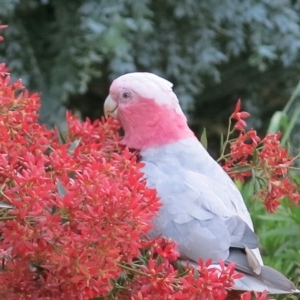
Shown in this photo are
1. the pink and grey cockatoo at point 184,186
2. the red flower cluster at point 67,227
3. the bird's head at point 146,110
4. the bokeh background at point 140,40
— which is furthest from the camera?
the bokeh background at point 140,40

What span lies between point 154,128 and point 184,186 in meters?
0.11

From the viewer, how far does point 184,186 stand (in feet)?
2.48

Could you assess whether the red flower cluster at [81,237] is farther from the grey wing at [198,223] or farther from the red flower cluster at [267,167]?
the red flower cluster at [267,167]

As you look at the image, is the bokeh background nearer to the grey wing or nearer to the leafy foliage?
the leafy foliage

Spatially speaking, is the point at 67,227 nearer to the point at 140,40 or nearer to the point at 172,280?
the point at 172,280

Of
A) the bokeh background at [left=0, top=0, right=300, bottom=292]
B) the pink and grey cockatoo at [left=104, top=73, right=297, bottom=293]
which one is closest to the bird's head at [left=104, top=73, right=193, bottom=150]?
the pink and grey cockatoo at [left=104, top=73, right=297, bottom=293]

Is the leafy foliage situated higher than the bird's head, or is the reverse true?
the bird's head

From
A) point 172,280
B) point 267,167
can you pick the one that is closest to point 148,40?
point 267,167

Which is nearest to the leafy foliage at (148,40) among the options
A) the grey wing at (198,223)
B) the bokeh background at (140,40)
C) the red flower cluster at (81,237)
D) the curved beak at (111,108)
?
the bokeh background at (140,40)

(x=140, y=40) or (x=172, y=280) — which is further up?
(x=172, y=280)

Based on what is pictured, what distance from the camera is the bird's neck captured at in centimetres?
83

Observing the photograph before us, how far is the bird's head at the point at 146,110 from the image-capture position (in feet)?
2.69

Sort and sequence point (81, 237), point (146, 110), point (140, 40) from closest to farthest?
point (81, 237) < point (146, 110) < point (140, 40)

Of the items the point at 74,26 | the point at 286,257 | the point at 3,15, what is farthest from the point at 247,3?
the point at 286,257
